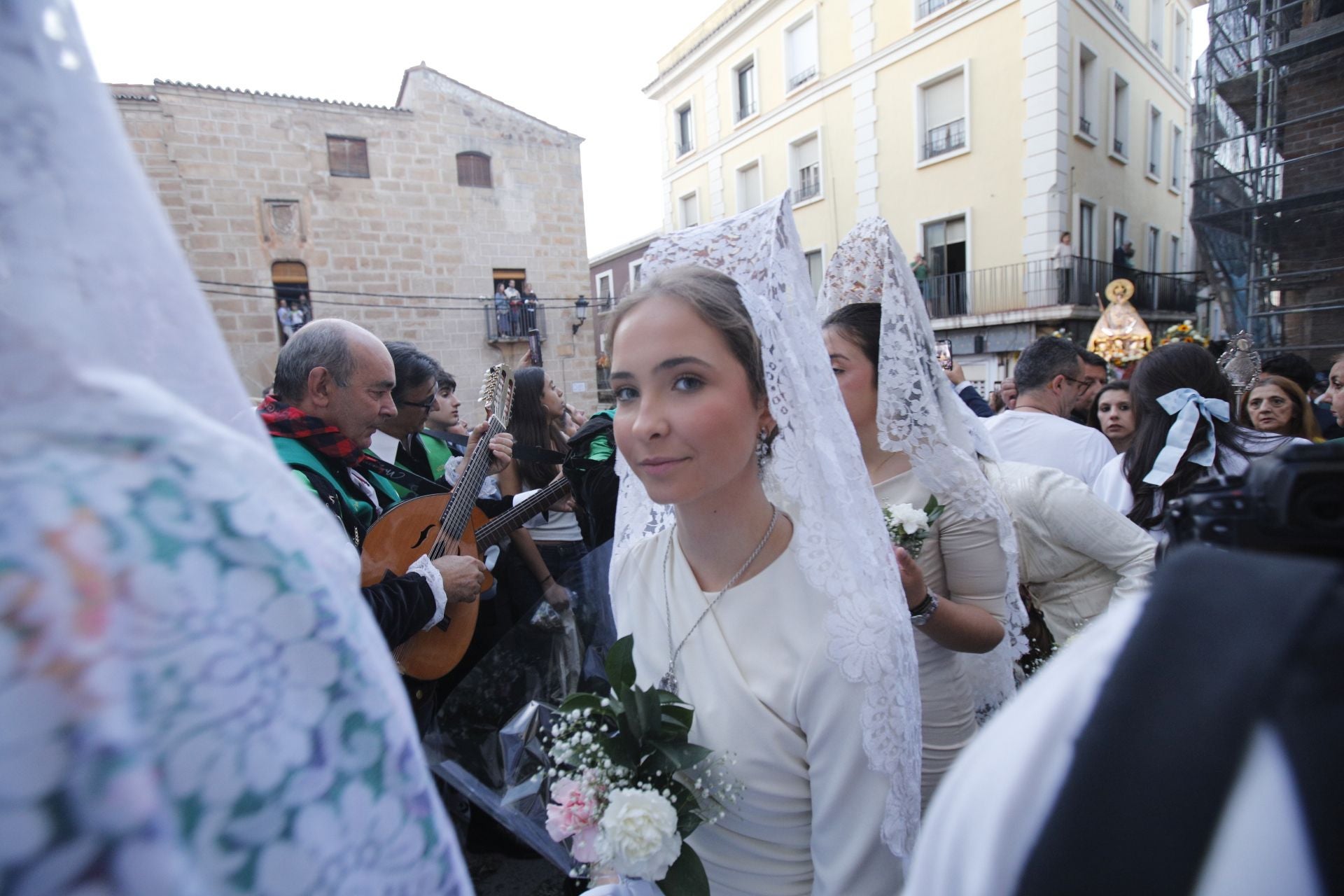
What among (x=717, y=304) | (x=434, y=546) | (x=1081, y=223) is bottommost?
(x=434, y=546)

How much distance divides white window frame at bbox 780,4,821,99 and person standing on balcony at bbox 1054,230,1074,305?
7.83m

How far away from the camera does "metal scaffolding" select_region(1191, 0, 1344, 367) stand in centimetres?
758

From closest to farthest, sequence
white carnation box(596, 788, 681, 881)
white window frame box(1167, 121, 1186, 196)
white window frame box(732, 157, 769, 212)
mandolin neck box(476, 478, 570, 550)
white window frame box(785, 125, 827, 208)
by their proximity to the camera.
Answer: white carnation box(596, 788, 681, 881) < mandolin neck box(476, 478, 570, 550) < white window frame box(785, 125, 827, 208) < white window frame box(1167, 121, 1186, 196) < white window frame box(732, 157, 769, 212)

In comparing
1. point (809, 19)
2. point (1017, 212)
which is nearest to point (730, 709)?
point (1017, 212)

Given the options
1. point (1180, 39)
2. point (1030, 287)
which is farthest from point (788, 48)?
point (1180, 39)

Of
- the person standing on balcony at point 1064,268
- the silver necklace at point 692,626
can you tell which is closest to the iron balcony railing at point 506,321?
the person standing on balcony at point 1064,268

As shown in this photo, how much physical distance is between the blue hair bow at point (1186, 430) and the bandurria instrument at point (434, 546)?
2816 millimetres

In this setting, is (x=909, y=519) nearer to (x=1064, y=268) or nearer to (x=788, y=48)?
(x=1064, y=268)

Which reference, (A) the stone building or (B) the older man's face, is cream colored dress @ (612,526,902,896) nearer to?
(B) the older man's face

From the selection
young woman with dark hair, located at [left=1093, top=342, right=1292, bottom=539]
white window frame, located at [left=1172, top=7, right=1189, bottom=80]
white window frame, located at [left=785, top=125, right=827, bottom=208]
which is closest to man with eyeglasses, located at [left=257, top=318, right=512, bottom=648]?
young woman with dark hair, located at [left=1093, top=342, right=1292, bottom=539]

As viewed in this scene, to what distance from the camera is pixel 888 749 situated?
1187 mm

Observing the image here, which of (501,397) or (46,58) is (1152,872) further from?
(501,397)

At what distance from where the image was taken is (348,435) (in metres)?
2.55

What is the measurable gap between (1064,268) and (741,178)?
33.8 feet
